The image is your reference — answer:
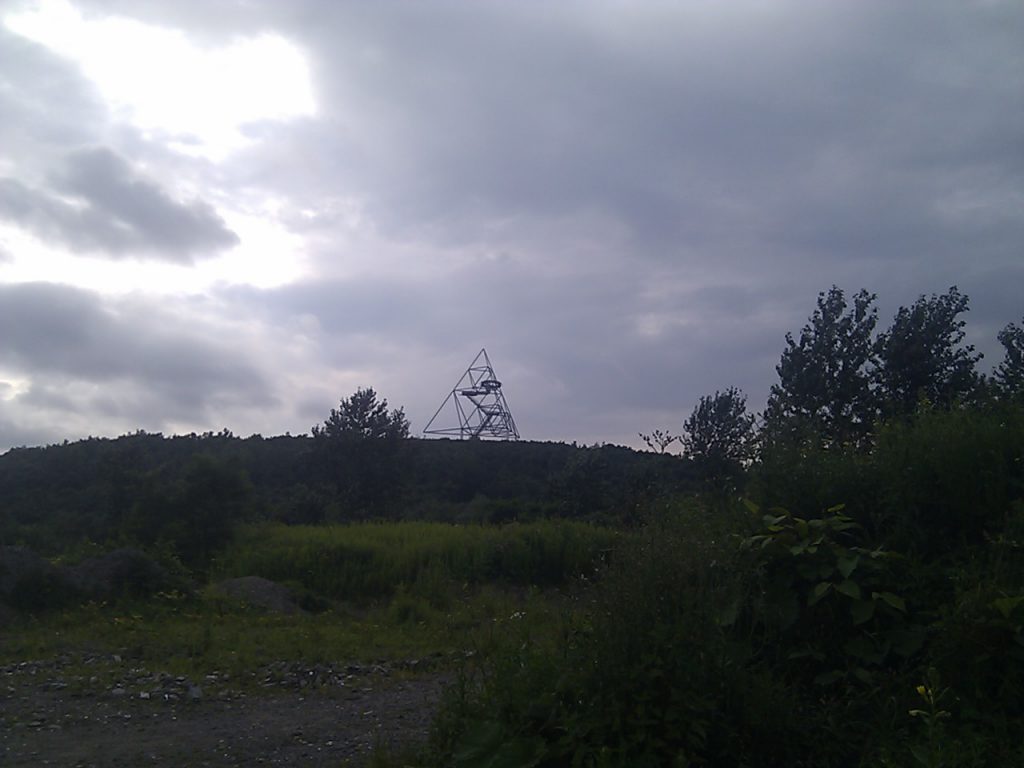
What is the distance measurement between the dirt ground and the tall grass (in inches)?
259

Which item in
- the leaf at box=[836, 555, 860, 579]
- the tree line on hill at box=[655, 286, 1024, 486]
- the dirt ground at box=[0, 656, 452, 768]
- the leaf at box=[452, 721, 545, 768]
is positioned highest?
the tree line on hill at box=[655, 286, 1024, 486]

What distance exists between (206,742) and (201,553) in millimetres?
12544

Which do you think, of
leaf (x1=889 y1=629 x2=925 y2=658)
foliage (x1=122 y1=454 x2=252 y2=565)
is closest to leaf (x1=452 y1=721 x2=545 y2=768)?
leaf (x1=889 y1=629 x2=925 y2=658)

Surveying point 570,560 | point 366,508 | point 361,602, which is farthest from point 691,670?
point 366,508

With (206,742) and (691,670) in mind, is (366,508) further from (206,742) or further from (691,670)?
(691,670)

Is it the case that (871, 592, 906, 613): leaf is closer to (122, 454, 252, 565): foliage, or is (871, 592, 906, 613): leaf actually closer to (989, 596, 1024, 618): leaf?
(989, 596, 1024, 618): leaf

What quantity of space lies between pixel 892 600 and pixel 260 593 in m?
11.0

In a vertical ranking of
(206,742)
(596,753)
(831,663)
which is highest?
(831,663)

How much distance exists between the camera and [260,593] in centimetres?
1374

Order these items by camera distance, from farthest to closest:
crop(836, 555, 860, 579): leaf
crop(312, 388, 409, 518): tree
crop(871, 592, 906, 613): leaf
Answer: crop(312, 388, 409, 518): tree, crop(836, 555, 860, 579): leaf, crop(871, 592, 906, 613): leaf

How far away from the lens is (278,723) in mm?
6742

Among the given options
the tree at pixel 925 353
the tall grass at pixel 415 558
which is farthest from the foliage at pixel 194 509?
the tree at pixel 925 353

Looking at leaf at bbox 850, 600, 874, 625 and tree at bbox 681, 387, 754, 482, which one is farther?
tree at bbox 681, 387, 754, 482

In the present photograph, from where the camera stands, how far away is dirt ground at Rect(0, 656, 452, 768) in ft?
19.3
